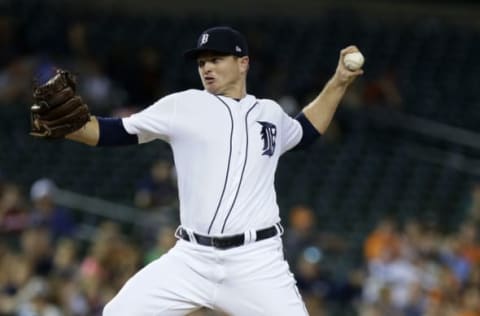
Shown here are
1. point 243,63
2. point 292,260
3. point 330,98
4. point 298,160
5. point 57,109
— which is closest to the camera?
point 57,109

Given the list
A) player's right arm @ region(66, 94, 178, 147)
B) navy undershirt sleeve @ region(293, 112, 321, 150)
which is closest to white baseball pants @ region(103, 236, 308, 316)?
player's right arm @ region(66, 94, 178, 147)

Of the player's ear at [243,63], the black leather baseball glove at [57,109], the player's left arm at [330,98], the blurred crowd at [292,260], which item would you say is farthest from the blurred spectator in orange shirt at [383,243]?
the black leather baseball glove at [57,109]

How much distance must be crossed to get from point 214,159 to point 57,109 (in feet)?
2.18

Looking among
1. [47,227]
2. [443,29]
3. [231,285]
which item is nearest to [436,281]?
[47,227]

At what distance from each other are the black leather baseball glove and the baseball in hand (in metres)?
1.24

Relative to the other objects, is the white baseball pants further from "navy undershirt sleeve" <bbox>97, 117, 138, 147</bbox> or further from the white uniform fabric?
"navy undershirt sleeve" <bbox>97, 117, 138, 147</bbox>

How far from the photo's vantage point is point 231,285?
5262 millimetres

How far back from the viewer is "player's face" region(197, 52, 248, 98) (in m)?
5.46

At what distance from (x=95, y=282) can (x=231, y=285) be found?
4510 millimetres

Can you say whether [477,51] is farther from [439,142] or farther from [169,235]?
[169,235]

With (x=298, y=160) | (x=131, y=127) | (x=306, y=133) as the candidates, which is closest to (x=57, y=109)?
(x=131, y=127)

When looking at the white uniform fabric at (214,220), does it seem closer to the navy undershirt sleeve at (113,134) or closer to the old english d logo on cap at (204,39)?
the navy undershirt sleeve at (113,134)

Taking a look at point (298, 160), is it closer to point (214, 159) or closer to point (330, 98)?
point (330, 98)

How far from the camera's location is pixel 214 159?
5312mm
